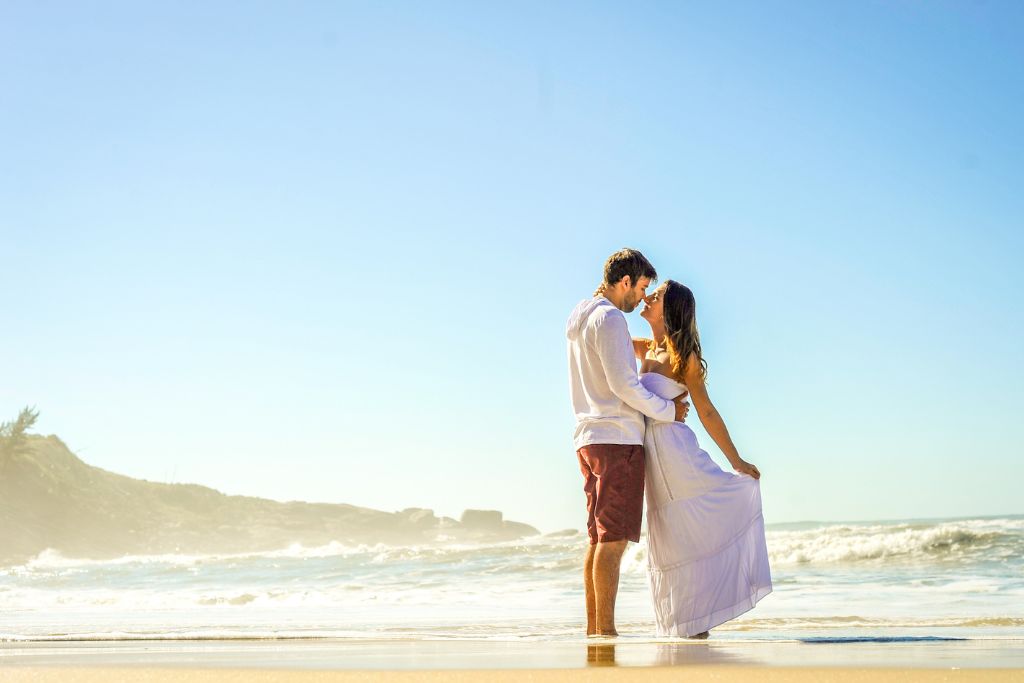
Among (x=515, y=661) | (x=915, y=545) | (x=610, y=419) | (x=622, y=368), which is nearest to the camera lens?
(x=515, y=661)

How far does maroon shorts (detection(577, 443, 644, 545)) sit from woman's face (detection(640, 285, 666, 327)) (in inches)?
25.5

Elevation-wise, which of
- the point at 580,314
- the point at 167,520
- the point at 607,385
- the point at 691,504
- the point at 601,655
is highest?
the point at 580,314

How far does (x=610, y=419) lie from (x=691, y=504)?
579 mm

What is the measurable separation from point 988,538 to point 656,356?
1118 centimetres

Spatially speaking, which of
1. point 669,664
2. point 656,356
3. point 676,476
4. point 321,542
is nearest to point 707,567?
point 676,476

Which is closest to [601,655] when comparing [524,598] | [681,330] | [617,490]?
[617,490]

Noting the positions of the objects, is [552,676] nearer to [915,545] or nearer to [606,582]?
[606,582]

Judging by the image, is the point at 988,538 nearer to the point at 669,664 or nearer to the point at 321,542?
the point at 669,664

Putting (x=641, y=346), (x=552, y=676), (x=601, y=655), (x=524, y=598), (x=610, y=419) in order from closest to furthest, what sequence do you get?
(x=552, y=676) → (x=601, y=655) → (x=610, y=419) → (x=641, y=346) → (x=524, y=598)

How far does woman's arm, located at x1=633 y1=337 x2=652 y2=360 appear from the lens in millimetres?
4939

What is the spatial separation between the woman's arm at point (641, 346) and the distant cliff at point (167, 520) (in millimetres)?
42912

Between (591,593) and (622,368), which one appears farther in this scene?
(591,593)

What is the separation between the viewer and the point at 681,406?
4738 mm

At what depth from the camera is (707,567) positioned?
4555mm
